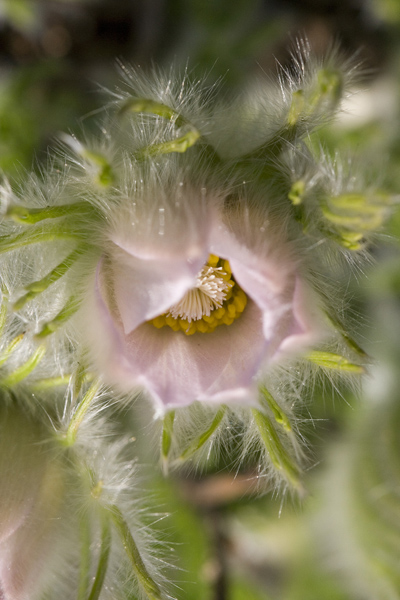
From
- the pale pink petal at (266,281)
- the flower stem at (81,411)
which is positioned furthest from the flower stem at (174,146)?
the flower stem at (81,411)

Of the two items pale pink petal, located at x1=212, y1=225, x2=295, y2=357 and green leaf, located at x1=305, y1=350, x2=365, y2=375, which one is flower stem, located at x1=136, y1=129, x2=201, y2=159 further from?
green leaf, located at x1=305, y1=350, x2=365, y2=375

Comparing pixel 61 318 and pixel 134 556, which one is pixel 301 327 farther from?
pixel 134 556

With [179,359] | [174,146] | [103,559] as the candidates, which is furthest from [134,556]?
[174,146]

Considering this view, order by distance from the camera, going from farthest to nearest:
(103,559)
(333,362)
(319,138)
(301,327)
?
1. (319,138)
2. (103,559)
3. (333,362)
4. (301,327)

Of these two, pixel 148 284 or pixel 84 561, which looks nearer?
pixel 148 284

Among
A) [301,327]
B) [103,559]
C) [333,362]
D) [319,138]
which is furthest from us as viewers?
[319,138]

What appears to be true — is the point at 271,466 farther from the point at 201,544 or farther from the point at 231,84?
the point at 231,84

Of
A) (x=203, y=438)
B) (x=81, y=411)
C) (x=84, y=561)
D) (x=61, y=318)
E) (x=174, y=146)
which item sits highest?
(x=174, y=146)
